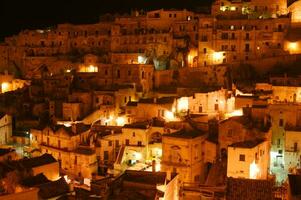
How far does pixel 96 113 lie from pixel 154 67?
8.39 metres

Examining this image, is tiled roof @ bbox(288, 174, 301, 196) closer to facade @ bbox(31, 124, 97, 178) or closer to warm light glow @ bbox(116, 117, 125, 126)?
facade @ bbox(31, 124, 97, 178)

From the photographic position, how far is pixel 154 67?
46.0 m

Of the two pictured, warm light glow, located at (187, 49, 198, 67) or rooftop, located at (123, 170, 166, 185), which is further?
warm light glow, located at (187, 49, 198, 67)

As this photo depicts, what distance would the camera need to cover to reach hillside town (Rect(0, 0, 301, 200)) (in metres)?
28.1

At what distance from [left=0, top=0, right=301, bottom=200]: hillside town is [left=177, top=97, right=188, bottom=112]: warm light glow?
0.08 meters

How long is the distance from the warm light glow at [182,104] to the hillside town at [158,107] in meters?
0.08

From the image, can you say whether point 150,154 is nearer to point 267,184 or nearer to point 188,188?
point 188,188

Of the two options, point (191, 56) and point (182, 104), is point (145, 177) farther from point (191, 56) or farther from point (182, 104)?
point (191, 56)

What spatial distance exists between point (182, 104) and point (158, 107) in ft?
6.41

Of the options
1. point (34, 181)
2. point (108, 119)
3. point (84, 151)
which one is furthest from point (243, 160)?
point (108, 119)

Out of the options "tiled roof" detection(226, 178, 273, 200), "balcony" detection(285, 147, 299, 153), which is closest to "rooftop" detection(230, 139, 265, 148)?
"balcony" detection(285, 147, 299, 153)

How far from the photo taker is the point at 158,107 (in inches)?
1489

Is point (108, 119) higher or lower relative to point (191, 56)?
lower

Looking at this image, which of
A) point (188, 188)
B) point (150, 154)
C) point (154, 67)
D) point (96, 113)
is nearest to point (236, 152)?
point (188, 188)
